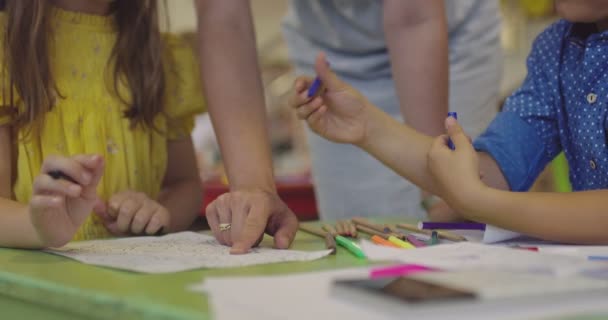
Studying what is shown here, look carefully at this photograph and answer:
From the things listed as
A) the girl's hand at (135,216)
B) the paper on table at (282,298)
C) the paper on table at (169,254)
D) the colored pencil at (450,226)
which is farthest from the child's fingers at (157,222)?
the paper on table at (282,298)

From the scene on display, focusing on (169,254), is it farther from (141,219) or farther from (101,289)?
(141,219)

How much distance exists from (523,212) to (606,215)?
0.25 ft

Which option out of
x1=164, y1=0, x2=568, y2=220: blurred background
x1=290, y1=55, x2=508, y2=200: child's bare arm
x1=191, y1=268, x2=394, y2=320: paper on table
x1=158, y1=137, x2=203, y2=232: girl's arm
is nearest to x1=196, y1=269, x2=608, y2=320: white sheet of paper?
x1=191, y1=268, x2=394, y2=320: paper on table

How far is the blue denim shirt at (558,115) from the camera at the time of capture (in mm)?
940

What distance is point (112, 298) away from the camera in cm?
52

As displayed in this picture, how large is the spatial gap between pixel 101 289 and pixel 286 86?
18.4 ft

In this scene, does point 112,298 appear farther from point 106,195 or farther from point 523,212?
point 106,195

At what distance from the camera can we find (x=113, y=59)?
1176mm

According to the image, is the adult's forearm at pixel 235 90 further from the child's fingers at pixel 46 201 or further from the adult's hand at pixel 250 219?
the child's fingers at pixel 46 201

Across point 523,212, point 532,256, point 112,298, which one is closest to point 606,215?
point 523,212

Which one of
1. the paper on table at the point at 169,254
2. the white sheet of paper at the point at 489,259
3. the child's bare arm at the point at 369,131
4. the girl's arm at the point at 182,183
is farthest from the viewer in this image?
the girl's arm at the point at 182,183

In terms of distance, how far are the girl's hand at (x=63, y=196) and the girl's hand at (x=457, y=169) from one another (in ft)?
1.13

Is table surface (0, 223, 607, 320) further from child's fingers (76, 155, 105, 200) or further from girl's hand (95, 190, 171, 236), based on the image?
girl's hand (95, 190, 171, 236)

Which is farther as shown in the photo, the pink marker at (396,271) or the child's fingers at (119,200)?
the child's fingers at (119,200)
